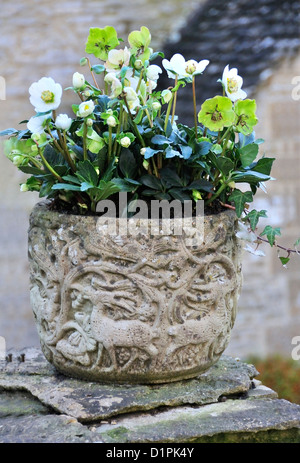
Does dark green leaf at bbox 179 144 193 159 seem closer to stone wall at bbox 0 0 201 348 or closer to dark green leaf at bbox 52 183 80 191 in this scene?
dark green leaf at bbox 52 183 80 191

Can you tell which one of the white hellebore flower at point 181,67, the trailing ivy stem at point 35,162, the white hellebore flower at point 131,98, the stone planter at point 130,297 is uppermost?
the white hellebore flower at point 181,67

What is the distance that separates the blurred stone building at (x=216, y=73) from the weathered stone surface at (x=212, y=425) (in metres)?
1.96

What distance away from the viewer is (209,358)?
6.33 feet

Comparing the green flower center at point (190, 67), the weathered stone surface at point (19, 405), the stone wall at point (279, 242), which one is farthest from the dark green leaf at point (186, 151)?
the stone wall at point (279, 242)

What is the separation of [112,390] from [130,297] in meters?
0.27

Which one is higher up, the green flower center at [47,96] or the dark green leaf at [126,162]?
the green flower center at [47,96]

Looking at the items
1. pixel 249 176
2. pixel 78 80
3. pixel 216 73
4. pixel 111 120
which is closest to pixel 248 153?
pixel 249 176

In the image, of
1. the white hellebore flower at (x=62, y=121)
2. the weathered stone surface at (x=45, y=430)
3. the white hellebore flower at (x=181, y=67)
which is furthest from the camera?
the white hellebore flower at (x=181, y=67)

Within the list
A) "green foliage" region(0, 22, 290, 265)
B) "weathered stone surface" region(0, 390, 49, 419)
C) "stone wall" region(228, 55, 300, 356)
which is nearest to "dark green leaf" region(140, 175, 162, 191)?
"green foliage" region(0, 22, 290, 265)

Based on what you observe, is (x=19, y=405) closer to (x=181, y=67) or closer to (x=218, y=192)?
(x=218, y=192)

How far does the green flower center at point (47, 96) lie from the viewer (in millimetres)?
1754

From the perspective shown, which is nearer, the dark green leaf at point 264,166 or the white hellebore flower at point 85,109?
the white hellebore flower at point 85,109

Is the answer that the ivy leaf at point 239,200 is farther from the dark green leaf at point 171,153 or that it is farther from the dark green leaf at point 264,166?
the dark green leaf at point 171,153

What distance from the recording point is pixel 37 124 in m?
1.79
